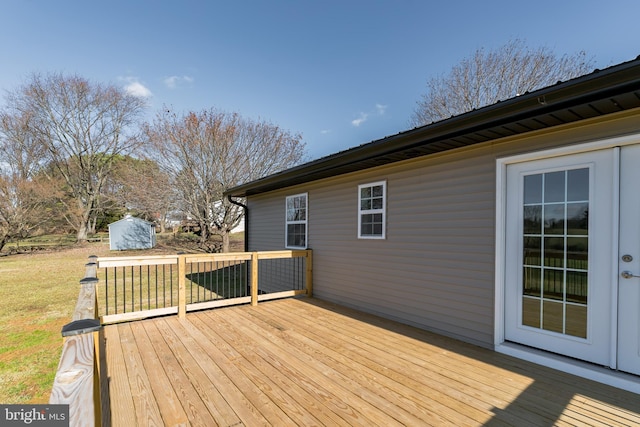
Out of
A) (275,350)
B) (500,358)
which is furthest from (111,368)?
(500,358)

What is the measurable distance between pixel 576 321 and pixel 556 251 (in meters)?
0.65

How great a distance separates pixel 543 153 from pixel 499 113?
76cm

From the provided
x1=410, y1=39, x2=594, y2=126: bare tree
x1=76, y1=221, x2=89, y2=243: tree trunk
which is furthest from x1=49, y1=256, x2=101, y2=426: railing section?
x1=76, y1=221, x2=89, y2=243: tree trunk

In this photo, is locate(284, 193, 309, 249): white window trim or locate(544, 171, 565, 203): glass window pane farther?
locate(284, 193, 309, 249): white window trim

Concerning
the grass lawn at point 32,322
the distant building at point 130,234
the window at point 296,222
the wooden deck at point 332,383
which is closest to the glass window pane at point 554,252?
the wooden deck at point 332,383

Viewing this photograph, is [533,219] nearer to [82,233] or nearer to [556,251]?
[556,251]

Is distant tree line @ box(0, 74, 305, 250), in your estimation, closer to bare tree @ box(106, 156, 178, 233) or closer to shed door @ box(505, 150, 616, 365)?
bare tree @ box(106, 156, 178, 233)

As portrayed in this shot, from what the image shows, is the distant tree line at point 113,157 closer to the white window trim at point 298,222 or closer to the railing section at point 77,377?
the white window trim at point 298,222

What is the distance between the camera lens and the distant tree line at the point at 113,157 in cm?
1139

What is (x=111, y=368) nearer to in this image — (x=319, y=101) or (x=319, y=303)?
(x=319, y=303)

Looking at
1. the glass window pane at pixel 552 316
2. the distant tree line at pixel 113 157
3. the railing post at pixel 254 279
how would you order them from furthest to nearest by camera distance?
the distant tree line at pixel 113 157, the railing post at pixel 254 279, the glass window pane at pixel 552 316

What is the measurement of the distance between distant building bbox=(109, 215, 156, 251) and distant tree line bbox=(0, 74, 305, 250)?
1156mm

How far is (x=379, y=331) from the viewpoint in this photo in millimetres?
3799

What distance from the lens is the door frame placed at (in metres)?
2.41
